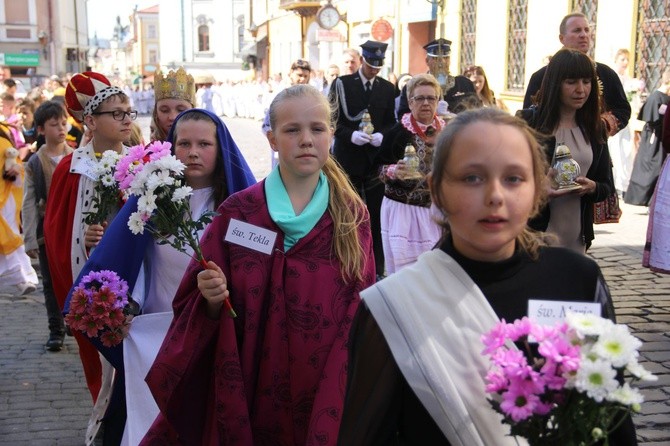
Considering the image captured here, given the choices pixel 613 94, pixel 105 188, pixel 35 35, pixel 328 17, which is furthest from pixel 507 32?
pixel 35 35

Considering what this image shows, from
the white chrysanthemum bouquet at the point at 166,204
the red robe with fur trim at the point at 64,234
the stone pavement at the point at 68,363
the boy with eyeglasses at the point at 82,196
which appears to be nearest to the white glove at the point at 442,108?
the stone pavement at the point at 68,363

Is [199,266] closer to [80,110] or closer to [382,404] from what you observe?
A: [382,404]

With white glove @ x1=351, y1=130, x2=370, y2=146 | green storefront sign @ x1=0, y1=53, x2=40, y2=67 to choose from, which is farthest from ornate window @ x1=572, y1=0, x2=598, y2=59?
green storefront sign @ x1=0, y1=53, x2=40, y2=67

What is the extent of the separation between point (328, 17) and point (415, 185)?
2501 cm

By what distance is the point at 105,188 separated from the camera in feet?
14.6

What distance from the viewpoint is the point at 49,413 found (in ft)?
18.7

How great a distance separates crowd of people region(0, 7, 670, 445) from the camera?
6.91 feet

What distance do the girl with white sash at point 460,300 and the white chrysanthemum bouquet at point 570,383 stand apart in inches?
11.0

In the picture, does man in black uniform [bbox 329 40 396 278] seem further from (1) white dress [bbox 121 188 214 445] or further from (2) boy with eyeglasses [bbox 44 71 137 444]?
(1) white dress [bbox 121 188 214 445]

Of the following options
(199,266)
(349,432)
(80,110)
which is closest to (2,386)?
(80,110)

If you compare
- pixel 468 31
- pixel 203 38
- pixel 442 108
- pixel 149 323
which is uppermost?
pixel 203 38

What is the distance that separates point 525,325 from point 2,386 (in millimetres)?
5229

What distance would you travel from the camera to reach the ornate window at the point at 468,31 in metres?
21.5

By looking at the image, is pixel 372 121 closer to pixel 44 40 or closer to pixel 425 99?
pixel 425 99
